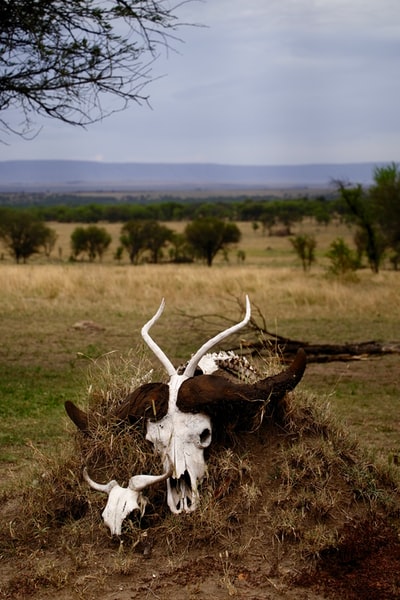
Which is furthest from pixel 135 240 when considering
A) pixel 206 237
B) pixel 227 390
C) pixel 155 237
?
pixel 227 390

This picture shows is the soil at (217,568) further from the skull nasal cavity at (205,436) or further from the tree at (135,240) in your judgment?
the tree at (135,240)

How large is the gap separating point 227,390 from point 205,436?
342 mm

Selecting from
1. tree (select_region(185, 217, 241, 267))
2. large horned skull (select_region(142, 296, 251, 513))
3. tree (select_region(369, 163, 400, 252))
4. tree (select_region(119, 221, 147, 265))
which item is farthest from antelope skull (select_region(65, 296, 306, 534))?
tree (select_region(119, 221, 147, 265))

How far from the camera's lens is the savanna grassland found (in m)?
8.71

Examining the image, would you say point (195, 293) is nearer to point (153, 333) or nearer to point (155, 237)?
point (153, 333)

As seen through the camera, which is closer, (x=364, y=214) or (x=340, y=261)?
(x=340, y=261)

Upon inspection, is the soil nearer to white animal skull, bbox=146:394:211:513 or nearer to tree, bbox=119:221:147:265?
white animal skull, bbox=146:394:211:513

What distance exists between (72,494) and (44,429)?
3416 mm

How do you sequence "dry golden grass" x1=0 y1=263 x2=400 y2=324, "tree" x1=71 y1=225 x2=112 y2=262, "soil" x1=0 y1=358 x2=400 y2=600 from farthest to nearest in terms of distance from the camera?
"tree" x1=71 y1=225 x2=112 y2=262
"dry golden grass" x1=0 y1=263 x2=400 y2=324
"soil" x1=0 y1=358 x2=400 y2=600

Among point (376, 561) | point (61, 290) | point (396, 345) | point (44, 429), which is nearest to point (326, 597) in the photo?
point (376, 561)

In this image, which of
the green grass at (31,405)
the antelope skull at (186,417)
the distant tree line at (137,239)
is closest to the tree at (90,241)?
the distant tree line at (137,239)

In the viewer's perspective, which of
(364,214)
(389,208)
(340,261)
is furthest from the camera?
(364,214)

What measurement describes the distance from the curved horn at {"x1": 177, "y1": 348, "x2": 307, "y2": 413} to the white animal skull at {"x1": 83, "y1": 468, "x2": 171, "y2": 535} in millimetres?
524

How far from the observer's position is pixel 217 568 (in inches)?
205
